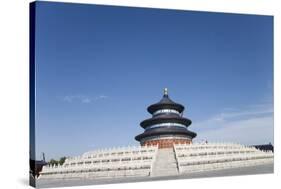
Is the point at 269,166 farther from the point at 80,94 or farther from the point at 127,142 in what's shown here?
the point at 80,94

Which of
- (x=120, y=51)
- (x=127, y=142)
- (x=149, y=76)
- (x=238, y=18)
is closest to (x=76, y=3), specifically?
(x=120, y=51)

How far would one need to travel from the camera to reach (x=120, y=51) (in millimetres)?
10656

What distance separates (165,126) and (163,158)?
1.03 meters

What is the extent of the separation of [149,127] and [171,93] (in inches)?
30.4

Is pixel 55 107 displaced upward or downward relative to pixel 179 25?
downward

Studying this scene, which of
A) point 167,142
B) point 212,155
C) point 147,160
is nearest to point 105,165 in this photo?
point 147,160

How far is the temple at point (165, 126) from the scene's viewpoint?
11.0m

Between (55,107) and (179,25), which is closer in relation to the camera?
(55,107)

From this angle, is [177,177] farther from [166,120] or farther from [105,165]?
[166,120]

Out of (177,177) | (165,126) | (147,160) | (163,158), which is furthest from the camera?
(165,126)

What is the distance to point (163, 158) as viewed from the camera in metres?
11.2

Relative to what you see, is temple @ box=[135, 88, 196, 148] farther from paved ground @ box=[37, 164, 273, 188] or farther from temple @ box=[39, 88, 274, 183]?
paved ground @ box=[37, 164, 273, 188]

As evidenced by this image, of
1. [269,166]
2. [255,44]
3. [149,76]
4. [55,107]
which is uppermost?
[255,44]

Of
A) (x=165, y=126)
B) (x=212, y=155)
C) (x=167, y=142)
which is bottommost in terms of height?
(x=212, y=155)
